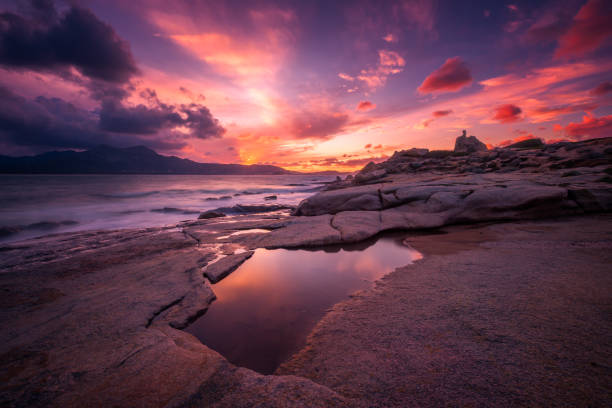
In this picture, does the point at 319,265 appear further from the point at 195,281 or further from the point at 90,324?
the point at 90,324

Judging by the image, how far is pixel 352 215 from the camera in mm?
6461

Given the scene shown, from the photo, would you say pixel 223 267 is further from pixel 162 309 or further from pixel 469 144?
pixel 469 144

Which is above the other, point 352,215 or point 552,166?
point 552,166

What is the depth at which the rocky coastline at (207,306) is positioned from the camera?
1480mm

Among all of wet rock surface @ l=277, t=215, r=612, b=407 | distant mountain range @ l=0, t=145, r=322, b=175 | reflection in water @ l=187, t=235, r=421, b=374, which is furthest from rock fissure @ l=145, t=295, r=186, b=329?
distant mountain range @ l=0, t=145, r=322, b=175

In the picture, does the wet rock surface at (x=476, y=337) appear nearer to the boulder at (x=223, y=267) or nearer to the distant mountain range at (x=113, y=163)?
the boulder at (x=223, y=267)

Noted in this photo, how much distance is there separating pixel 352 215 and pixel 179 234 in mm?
4990

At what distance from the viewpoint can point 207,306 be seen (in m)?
2.80

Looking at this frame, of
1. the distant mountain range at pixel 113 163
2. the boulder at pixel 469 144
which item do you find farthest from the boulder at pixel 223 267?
the distant mountain range at pixel 113 163

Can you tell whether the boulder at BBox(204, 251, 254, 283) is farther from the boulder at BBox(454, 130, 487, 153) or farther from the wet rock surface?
the boulder at BBox(454, 130, 487, 153)

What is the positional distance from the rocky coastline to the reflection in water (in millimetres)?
200

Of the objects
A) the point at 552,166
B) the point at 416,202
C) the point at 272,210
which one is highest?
the point at 552,166

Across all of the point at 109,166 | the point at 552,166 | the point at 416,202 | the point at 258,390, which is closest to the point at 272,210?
the point at 416,202

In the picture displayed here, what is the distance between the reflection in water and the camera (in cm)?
215
